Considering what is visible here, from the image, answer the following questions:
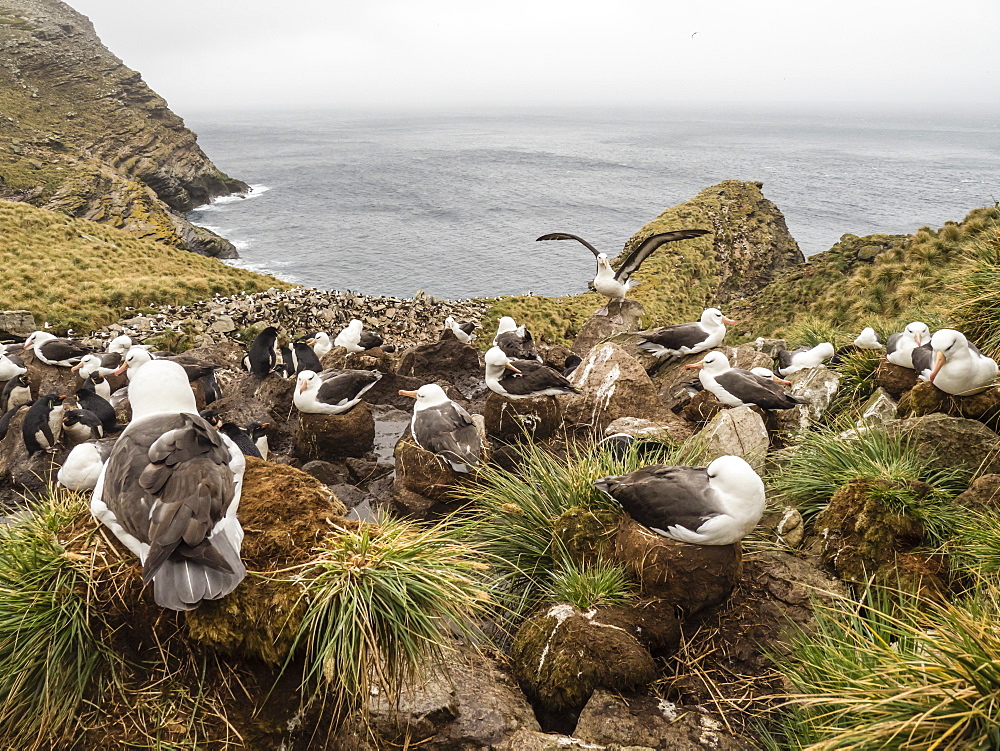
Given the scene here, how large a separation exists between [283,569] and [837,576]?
15.2 ft

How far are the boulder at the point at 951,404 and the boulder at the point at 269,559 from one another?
6.74m

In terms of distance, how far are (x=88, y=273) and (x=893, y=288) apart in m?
30.2

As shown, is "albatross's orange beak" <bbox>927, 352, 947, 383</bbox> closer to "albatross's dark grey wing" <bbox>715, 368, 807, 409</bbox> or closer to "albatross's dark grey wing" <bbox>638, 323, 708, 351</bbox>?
"albatross's dark grey wing" <bbox>715, 368, 807, 409</bbox>

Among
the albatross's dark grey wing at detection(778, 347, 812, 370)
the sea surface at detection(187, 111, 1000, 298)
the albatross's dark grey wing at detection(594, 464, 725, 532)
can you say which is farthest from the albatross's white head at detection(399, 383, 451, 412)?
the sea surface at detection(187, 111, 1000, 298)

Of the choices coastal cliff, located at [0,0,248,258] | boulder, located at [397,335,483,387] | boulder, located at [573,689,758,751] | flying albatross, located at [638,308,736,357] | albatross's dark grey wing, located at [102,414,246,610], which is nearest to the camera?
albatross's dark grey wing, located at [102,414,246,610]

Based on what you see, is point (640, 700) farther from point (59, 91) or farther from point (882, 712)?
point (59, 91)

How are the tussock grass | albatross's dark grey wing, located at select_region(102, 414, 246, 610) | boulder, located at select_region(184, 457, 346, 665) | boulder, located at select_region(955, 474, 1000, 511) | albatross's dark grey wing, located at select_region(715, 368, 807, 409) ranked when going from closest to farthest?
1. albatross's dark grey wing, located at select_region(102, 414, 246, 610)
2. boulder, located at select_region(184, 457, 346, 665)
3. boulder, located at select_region(955, 474, 1000, 511)
4. the tussock grass
5. albatross's dark grey wing, located at select_region(715, 368, 807, 409)

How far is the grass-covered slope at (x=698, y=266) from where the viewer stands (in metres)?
28.2

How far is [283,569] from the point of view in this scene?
3.94m

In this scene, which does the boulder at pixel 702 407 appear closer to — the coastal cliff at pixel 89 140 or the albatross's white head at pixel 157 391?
the albatross's white head at pixel 157 391

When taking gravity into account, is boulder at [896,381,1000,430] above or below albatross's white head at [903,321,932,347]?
below

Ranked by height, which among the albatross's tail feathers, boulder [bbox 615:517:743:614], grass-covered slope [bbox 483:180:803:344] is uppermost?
the albatross's tail feathers

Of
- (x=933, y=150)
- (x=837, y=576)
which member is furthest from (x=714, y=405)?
(x=933, y=150)

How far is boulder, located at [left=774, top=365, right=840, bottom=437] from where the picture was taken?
9039mm
